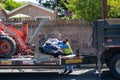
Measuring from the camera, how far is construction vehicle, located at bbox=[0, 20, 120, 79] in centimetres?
1147

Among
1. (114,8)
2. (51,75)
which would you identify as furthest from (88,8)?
(51,75)

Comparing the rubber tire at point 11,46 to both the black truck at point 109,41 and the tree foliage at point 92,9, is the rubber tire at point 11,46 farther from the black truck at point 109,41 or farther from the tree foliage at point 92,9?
the tree foliage at point 92,9

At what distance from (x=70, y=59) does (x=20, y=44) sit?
6.70 ft

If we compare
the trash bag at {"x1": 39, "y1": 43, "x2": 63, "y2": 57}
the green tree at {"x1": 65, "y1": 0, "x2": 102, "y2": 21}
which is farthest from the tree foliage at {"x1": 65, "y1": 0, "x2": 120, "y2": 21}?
the trash bag at {"x1": 39, "y1": 43, "x2": 63, "y2": 57}

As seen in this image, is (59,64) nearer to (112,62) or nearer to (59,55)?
(59,55)

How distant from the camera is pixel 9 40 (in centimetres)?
1243

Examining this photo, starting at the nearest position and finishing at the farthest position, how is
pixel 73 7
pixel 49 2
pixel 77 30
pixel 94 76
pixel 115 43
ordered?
pixel 115 43
pixel 94 76
pixel 77 30
pixel 73 7
pixel 49 2

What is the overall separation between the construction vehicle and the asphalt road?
488 millimetres

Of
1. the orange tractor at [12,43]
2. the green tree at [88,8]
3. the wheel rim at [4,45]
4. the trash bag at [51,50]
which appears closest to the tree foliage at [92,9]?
the green tree at [88,8]

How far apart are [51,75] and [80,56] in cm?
133

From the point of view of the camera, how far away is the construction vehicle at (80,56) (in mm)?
11469

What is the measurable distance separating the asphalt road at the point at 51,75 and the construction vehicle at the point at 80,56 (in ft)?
1.60

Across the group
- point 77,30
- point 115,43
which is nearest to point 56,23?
point 77,30

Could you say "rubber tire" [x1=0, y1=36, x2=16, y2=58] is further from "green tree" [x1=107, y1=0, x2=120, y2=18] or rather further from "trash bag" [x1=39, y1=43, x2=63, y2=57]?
"green tree" [x1=107, y1=0, x2=120, y2=18]
